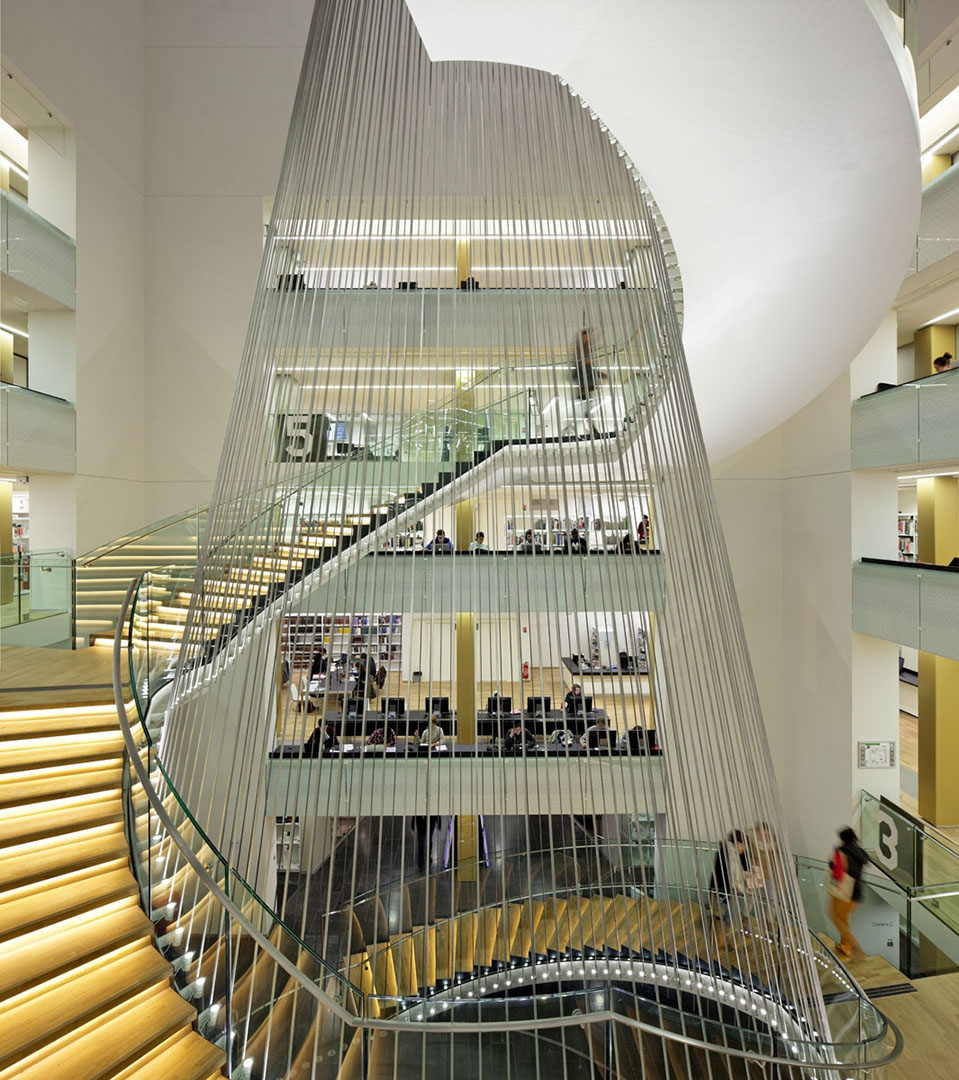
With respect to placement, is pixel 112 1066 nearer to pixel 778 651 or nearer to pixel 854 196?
pixel 854 196

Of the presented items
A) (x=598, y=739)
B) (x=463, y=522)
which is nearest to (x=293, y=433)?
(x=598, y=739)

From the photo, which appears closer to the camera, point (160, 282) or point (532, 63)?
point (532, 63)

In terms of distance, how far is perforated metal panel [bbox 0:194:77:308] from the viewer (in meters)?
8.25

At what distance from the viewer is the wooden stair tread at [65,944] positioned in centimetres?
325

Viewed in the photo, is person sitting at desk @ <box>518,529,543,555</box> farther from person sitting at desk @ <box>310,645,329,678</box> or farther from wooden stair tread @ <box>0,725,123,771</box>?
wooden stair tread @ <box>0,725,123,771</box>

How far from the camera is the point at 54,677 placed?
5852mm

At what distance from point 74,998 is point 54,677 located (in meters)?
3.25

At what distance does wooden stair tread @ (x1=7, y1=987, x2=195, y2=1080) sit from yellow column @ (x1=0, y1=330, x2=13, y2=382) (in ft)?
38.9

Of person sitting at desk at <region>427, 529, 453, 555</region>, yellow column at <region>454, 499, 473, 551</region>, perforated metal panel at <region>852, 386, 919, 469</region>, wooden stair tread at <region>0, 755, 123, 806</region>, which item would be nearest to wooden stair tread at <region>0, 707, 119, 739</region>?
wooden stair tread at <region>0, 755, 123, 806</region>

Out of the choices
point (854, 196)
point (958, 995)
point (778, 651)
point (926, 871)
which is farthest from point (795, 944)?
point (778, 651)

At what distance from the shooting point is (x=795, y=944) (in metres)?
3.02

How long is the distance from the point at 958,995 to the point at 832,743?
4403 millimetres

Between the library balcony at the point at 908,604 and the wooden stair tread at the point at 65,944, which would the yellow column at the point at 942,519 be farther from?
the wooden stair tread at the point at 65,944

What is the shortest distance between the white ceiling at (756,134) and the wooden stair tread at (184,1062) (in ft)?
16.8
